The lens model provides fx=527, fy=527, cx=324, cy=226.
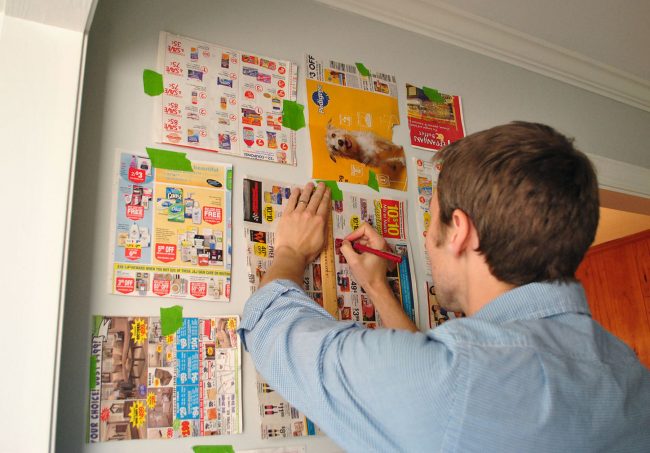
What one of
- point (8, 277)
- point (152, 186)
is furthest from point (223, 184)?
point (8, 277)

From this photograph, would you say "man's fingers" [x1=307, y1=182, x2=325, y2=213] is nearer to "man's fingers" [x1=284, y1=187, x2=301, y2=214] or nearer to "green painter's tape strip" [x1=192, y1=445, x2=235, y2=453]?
"man's fingers" [x1=284, y1=187, x2=301, y2=214]

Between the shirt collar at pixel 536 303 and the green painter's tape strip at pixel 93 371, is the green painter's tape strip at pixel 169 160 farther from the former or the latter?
the shirt collar at pixel 536 303

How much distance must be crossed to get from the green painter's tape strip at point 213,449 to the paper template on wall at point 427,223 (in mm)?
595

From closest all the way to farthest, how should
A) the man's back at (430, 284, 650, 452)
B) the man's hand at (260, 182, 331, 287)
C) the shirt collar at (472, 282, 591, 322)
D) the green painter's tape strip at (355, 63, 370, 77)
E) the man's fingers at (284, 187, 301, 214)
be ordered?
the man's back at (430, 284, 650, 452) < the shirt collar at (472, 282, 591, 322) < the man's hand at (260, 182, 331, 287) < the man's fingers at (284, 187, 301, 214) < the green painter's tape strip at (355, 63, 370, 77)

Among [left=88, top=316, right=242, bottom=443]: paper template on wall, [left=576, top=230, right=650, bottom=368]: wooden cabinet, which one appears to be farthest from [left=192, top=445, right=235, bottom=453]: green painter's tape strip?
[left=576, top=230, right=650, bottom=368]: wooden cabinet

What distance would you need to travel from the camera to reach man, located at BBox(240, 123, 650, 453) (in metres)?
0.69

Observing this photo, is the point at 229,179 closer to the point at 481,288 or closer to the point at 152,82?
the point at 152,82

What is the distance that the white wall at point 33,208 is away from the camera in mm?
810

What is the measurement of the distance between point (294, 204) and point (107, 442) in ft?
2.04

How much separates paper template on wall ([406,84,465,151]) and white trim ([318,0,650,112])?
22cm

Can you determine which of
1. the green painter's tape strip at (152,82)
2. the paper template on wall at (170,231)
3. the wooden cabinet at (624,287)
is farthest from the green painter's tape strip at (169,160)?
the wooden cabinet at (624,287)

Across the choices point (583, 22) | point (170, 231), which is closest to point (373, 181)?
point (170, 231)

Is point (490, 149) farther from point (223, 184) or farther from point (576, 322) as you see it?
point (223, 184)

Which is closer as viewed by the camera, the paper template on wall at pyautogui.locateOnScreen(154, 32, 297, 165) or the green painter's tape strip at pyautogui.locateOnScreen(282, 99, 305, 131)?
the paper template on wall at pyautogui.locateOnScreen(154, 32, 297, 165)
